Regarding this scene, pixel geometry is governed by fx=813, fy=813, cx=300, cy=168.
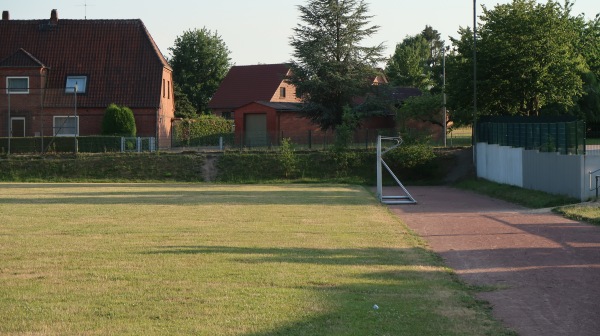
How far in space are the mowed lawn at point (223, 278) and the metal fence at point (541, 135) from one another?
11225 millimetres

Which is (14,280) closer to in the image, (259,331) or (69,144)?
(259,331)

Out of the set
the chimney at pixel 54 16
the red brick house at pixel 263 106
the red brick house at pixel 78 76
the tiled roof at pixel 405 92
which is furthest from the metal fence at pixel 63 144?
the tiled roof at pixel 405 92

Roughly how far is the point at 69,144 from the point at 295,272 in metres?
41.2

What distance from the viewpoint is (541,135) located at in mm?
34719

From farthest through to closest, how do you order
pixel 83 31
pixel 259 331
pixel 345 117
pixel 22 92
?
pixel 83 31, pixel 22 92, pixel 345 117, pixel 259 331

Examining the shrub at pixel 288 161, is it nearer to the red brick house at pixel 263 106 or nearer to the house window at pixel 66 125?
the red brick house at pixel 263 106

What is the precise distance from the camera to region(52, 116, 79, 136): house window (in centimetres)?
5719

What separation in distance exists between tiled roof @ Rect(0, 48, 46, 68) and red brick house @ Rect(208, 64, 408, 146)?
15094 millimetres

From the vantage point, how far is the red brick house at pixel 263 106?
6003cm

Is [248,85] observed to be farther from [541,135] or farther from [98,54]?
[541,135]

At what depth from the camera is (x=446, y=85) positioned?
5150 cm

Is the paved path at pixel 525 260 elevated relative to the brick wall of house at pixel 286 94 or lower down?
lower down

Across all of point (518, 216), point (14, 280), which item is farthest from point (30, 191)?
point (14, 280)

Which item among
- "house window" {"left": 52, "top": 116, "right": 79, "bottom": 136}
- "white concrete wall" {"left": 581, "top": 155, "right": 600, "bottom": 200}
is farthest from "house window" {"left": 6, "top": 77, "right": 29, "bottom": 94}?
"white concrete wall" {"left": 581, "top": 155, "right": 600, "bottom": 200}
